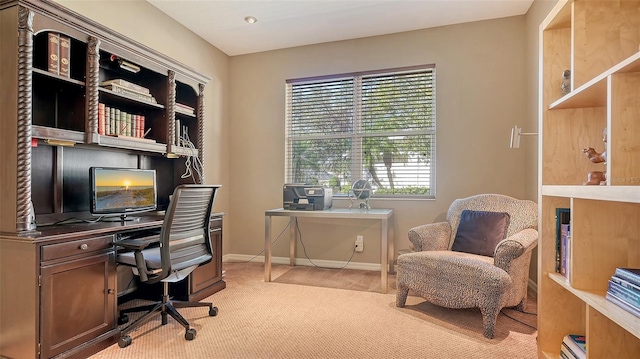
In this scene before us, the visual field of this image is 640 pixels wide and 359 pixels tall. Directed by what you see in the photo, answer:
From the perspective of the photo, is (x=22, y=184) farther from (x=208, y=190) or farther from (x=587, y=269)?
(x=587, y=269)

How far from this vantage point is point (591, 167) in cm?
158

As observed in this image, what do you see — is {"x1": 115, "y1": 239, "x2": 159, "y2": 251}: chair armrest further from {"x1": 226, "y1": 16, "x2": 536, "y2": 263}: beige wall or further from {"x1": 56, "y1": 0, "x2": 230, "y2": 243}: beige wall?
{"x1": 226, "y1": 16, "x2": 536, "y2": 263}: beige wall

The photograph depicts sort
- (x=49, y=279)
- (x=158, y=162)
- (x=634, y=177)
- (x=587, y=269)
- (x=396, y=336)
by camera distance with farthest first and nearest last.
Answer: (x=158, y=162)
(x=396, y=336)
(x=49, y=279)
(x=587, y=269)
(x=634, y=177)

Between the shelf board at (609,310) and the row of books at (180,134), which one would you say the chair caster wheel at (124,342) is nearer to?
the row of books at (180,134)

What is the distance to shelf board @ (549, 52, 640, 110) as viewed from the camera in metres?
1.05

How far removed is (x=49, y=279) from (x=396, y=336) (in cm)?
195

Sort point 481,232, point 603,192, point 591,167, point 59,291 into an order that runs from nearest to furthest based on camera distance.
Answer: point 603,192 → point 591,167 → point 59,291 → point 481,232

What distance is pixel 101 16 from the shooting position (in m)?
2.56

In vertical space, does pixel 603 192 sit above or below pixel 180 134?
below

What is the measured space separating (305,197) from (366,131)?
1.07 m

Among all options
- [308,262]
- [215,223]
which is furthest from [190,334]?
[308,262]

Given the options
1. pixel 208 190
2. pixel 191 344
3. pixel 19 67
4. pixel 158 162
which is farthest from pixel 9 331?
pixel 158 162

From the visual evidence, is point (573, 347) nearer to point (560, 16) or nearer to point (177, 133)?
point (560, 16)

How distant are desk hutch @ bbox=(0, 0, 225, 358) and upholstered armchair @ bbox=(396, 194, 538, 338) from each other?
177cm
